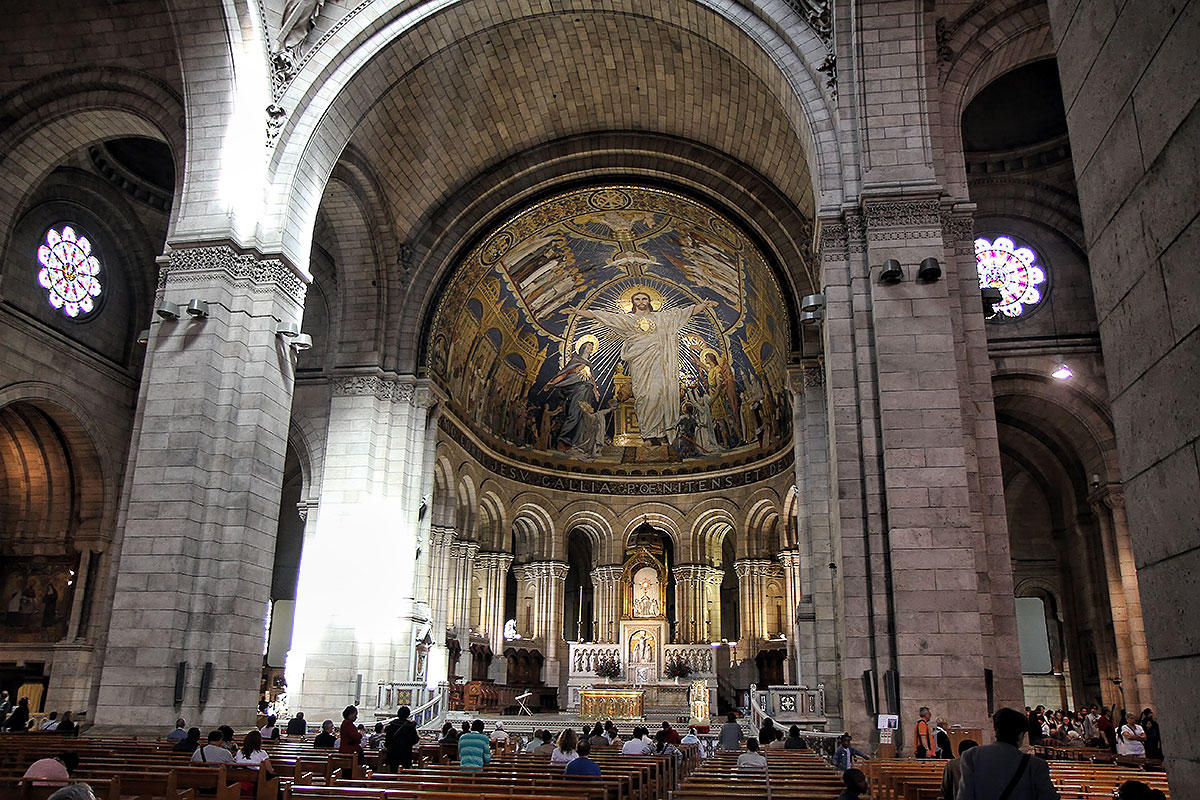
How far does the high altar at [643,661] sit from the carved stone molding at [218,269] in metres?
15.1

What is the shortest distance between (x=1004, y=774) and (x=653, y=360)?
28.0 meters

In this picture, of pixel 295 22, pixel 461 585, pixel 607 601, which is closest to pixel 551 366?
pixel 461 585

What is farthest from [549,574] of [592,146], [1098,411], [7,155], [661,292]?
[7,155]

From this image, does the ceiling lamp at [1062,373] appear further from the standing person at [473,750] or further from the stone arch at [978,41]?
the standing person at [473,750]

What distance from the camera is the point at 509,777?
7.08 m

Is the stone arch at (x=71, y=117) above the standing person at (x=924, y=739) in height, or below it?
above

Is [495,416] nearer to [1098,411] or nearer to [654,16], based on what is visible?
[654,16]

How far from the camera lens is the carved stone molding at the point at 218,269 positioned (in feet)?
48.1

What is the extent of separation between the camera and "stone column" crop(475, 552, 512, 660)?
1153 inches

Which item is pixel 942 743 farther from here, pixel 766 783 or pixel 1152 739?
pixel 1152 739

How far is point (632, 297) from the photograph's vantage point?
30031mm

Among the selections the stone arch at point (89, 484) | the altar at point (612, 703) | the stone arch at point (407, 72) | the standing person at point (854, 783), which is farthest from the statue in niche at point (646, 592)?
the standing person at point (854, 783)

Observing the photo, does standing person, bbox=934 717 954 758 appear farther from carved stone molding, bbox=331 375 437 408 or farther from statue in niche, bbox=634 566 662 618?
statue in niche, bbox=634 566 662 618

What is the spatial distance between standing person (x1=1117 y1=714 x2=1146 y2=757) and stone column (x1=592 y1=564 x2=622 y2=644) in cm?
1919
